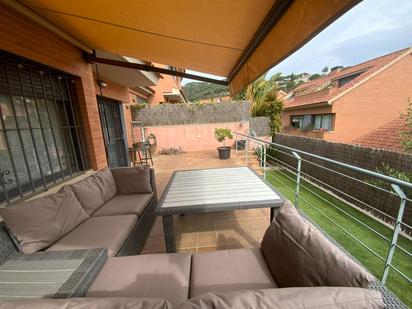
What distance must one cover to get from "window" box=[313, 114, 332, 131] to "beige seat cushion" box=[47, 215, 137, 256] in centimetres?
1472

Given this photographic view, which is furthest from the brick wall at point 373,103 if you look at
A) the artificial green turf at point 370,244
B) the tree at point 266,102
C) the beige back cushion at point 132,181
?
the beige back cushion at point 132,181

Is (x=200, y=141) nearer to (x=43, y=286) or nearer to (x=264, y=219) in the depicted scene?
(x=264, y=219)

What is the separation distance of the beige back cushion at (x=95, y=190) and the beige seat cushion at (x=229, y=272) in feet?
5.66

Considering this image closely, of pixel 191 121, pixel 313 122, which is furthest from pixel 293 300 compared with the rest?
pixel 313 122

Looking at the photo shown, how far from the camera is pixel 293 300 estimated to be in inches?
28.2

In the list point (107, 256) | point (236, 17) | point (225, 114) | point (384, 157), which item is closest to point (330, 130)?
point (225, 114)

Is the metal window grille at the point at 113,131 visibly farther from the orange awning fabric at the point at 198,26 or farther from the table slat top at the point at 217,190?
the table slat top at the point at 217,190

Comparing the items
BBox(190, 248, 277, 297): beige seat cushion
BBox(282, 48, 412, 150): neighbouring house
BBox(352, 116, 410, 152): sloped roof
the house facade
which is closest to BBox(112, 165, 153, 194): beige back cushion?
the house facade

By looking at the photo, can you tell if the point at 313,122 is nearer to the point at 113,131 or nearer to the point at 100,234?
the point at 113,131

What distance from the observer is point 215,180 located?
3039mm

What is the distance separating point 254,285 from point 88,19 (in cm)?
331

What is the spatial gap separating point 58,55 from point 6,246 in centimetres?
260

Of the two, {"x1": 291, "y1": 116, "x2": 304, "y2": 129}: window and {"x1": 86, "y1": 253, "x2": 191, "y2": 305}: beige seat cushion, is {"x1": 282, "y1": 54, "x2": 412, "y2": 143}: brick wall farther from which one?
{"x1": 86, "y1": 253, "x2": 191, "y2": 305}: beige seat cushion

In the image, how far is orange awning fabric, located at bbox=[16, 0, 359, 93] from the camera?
4.23ft
